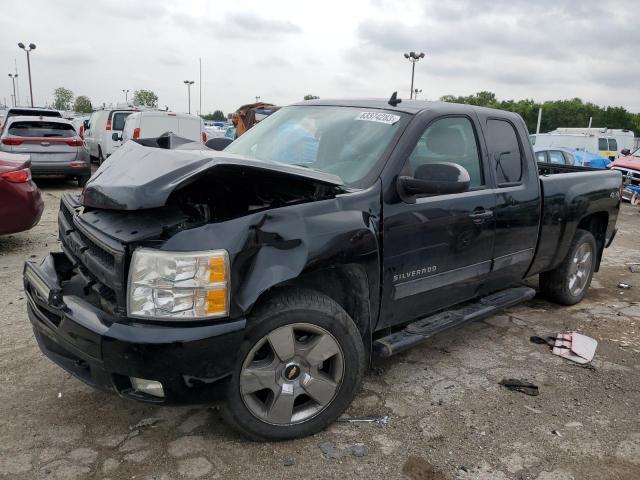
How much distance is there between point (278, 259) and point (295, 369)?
1.91ft

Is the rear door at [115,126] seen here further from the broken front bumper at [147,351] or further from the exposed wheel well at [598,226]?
the broken front bumper at [147,351]

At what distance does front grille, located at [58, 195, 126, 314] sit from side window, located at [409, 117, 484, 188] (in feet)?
5.75

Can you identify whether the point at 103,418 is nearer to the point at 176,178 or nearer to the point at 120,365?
the point at 120,365

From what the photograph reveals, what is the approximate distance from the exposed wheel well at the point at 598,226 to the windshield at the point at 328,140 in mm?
2818

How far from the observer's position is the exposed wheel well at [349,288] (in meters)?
2.85

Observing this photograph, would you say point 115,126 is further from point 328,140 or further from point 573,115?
point 573,115

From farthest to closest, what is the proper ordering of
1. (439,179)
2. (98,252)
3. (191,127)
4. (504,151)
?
(191,127) < (504,151) < (439,179) < (98,252)

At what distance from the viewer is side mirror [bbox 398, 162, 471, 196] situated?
9.57ft

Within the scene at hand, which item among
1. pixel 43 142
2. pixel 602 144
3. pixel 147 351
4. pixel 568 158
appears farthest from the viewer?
pixel 602 144

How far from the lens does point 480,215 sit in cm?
360

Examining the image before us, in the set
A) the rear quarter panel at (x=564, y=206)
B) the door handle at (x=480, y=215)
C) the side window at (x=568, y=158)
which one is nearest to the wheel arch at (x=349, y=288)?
the door handle at (x=480, y=215)

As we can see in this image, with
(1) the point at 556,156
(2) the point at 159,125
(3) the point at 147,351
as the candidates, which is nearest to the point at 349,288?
(3) the point at 147,351

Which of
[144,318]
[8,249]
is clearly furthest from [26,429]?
[8,249]

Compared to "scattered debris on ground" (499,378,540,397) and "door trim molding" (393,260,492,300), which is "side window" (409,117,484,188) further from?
"scattered debris on ground" (499,378,540,397)
